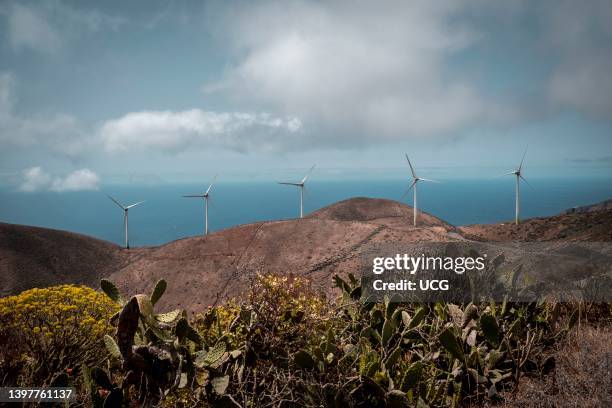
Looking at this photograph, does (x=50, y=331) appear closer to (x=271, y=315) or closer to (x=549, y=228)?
(x=271, y=315)

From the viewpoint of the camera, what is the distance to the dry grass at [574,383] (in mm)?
6418

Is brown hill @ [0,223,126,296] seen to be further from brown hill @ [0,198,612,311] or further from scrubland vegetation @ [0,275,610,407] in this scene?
scrubland vegetation @ [0,275,610,407]

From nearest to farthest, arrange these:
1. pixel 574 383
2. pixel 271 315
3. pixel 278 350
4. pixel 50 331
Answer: pixel 574 383
pixel 278 350
pixel 271 315
pixel 50 331

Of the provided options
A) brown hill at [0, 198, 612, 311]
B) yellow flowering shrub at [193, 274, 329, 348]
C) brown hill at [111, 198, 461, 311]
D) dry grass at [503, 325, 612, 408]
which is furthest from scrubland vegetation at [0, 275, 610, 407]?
brown hill at [111, 198, 461, 311]

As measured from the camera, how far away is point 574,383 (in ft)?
22.3

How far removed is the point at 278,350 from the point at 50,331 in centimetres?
501

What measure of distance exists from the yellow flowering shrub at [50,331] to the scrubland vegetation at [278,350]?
Answer: 3cm

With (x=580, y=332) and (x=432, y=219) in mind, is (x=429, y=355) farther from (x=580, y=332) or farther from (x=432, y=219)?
(x=432, y=219)

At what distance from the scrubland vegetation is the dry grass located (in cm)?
32

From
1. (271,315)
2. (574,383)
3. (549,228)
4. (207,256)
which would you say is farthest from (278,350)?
(549,228)

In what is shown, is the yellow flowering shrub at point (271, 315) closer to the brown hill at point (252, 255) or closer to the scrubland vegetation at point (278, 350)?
the scrubland vegetation at point (278, 350)

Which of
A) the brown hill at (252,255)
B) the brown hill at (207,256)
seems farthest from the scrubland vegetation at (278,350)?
the brown hill at (252,255)

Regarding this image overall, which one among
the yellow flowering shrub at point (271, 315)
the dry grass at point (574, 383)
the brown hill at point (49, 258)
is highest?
the yellow flowering shrub at point (271, 315)

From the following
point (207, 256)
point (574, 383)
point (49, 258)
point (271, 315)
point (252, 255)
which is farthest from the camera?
point (49, 258)
